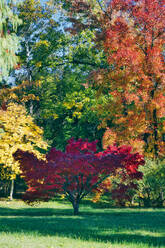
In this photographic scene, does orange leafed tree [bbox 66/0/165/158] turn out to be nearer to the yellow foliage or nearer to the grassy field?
the yellow foliage


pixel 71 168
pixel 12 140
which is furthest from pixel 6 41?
pixel 71 168

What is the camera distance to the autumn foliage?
9.87 meters

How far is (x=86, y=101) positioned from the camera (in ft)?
73.5

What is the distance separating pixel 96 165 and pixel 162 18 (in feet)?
27.4

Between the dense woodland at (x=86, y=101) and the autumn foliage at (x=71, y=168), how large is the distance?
0.10ft

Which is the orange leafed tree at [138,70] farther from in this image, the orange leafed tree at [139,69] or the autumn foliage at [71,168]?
the autumn foliage at [71,168]

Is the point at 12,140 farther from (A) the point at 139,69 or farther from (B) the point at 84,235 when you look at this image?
(A) the point at 139,69

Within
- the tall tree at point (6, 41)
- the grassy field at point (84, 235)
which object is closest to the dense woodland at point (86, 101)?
the tall tree at point (6, 41)

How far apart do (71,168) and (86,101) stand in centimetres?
1290

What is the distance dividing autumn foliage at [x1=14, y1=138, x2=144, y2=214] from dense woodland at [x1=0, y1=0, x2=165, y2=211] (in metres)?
0.03

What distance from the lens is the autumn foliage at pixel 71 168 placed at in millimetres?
9867

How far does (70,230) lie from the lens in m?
7.00

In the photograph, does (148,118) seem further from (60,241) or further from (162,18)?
(60,241)

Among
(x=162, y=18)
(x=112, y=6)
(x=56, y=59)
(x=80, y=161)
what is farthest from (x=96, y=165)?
Result: (x=56, y=59)
